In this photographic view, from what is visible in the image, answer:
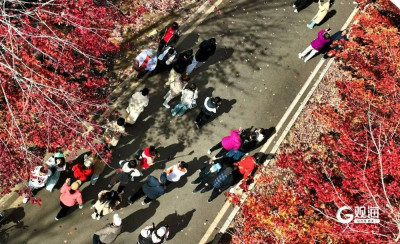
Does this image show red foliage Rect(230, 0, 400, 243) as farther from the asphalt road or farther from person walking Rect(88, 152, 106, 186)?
person walking Rect(88, 152, 106, 186)

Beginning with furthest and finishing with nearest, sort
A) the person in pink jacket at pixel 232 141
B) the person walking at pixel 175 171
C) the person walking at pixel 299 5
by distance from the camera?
the person walking at pixel 299 5
the person in pink jacket at pixel 232 141
the person walking at pixel 175 171

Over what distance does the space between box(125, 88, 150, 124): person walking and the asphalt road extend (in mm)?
782

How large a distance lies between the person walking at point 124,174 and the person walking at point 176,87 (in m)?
3.10

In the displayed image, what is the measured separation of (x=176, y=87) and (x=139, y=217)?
4.91m

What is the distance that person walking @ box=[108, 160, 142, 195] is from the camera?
10000 millimetres

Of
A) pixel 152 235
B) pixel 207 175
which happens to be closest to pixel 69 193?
pixel 152 235

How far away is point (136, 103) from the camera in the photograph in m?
10.8

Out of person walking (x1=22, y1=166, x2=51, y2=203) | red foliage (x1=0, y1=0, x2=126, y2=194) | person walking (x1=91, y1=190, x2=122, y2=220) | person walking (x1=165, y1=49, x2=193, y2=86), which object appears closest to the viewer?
red foliage (x1=0, y1=0, x2=126, y2=194)

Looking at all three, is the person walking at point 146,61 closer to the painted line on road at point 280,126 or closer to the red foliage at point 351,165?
the painted line on road at point 280,126

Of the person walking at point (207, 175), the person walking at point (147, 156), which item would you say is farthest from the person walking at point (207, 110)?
the person walking at point (147, 156)

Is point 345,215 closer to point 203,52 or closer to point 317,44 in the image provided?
point 317,44

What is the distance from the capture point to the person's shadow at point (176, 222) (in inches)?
435

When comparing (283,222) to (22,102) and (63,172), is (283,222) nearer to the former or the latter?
(63,172)

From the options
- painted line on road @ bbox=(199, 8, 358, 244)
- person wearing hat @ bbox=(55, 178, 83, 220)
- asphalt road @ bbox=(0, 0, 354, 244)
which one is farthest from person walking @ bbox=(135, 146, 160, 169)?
painted line on road @ bbox=(199, 8, 358, 244)
